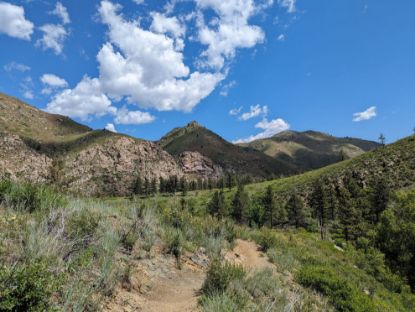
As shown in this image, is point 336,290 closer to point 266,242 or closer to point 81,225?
point 266,242

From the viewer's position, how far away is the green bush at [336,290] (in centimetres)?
771

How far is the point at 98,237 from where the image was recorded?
575cm

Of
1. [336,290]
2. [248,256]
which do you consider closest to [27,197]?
[248,256]

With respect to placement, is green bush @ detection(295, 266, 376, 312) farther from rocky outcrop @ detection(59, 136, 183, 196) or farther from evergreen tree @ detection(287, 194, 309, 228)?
rocky outcrop @ detection(59, 136, 183, 196)

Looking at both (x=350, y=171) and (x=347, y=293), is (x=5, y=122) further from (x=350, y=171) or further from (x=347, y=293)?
(x=347, y=293)

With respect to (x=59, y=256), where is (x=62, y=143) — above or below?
above

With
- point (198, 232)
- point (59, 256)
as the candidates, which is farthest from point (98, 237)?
point (198, 232)

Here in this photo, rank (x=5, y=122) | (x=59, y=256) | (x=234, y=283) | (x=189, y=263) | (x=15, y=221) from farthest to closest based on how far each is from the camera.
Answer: (x=5, y=122) → (x=189, y=263) → (x=234, y=283) → (x=15, y=221) → (x=59, y=256)

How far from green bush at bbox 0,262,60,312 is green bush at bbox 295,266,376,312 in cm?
750

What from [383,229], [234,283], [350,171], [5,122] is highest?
[5,122]

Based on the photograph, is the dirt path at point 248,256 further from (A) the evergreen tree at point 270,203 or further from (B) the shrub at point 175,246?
(A) the evergreen tree at point 270,203

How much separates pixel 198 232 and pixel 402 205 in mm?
32868

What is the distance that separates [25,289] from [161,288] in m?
3.07

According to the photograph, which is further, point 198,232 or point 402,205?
point 402,205
